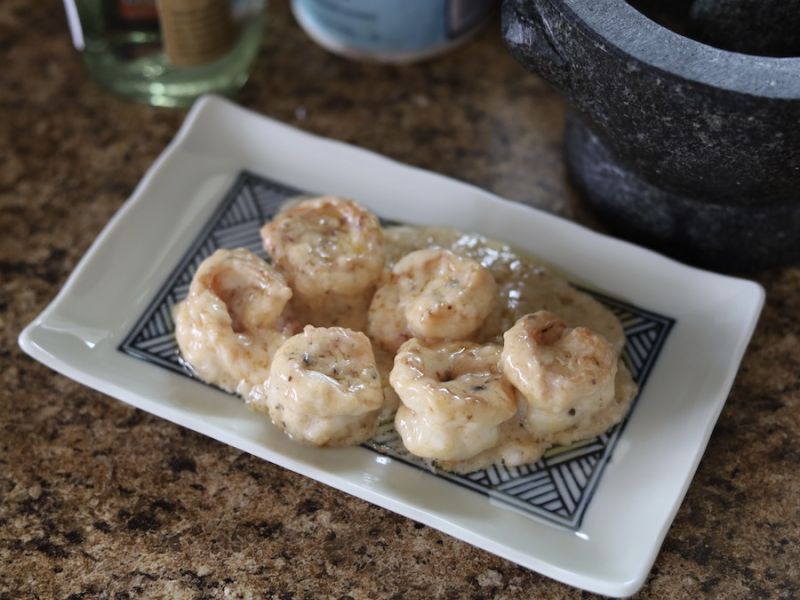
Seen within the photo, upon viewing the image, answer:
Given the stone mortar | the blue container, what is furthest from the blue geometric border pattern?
the blue container

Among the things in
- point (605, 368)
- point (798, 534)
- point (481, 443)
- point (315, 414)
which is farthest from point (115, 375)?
point (798, 534)

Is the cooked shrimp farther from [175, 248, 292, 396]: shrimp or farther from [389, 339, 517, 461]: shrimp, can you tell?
[175, 248, 292, 396]: shrimp

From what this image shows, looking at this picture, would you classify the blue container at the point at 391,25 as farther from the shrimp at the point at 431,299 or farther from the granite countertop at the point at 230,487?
the shrimp at the point at 431,299

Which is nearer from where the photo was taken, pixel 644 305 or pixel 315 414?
pixel 315 414

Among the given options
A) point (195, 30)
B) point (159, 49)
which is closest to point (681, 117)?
point (195, 30)

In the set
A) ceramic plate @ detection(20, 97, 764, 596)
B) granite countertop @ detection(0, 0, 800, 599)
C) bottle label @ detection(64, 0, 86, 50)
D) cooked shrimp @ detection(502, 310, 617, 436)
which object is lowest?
granite countertop @ detection(0, 0, 800, 599)

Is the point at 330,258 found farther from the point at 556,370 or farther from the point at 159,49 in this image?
the point at 159,49

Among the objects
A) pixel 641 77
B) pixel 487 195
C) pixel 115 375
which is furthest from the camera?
pixel 487 195

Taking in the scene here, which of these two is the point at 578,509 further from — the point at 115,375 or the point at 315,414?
the point at 115,375
